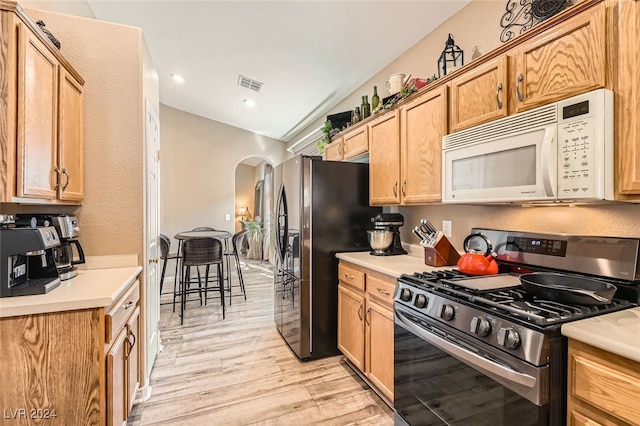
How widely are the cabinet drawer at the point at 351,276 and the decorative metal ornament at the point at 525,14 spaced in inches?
71.5

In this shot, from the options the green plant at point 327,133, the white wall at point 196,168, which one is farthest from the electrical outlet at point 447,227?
the white wall at point 196,168

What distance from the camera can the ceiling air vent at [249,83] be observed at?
161 inches

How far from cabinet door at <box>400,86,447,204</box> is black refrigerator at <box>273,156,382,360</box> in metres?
0.61

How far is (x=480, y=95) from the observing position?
1706 mm

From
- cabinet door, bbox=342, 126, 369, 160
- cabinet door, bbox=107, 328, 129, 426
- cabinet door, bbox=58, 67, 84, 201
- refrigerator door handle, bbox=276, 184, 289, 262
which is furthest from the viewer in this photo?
refrigerator door handle, bbox=276, 184, 289, 262

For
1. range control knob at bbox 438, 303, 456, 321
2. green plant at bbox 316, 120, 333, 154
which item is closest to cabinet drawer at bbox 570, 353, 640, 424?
range control knob at bbox 438, 303, 456, 321

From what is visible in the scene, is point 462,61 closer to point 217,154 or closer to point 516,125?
point 516,125

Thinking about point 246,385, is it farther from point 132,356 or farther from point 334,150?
point 334,150

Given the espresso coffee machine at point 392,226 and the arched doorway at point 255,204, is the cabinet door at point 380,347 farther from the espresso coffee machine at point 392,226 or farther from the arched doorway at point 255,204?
the arched doorway at point 255,204

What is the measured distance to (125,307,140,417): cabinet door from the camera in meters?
1.78

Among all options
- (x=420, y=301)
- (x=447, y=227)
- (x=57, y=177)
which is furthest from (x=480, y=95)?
(x=57, y=177)

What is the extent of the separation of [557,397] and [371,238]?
5.37 feet

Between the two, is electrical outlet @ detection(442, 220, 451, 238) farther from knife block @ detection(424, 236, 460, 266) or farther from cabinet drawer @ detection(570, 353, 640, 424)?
cabinet drawer @ detection(570, 353, 640, 424)

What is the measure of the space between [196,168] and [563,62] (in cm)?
561
